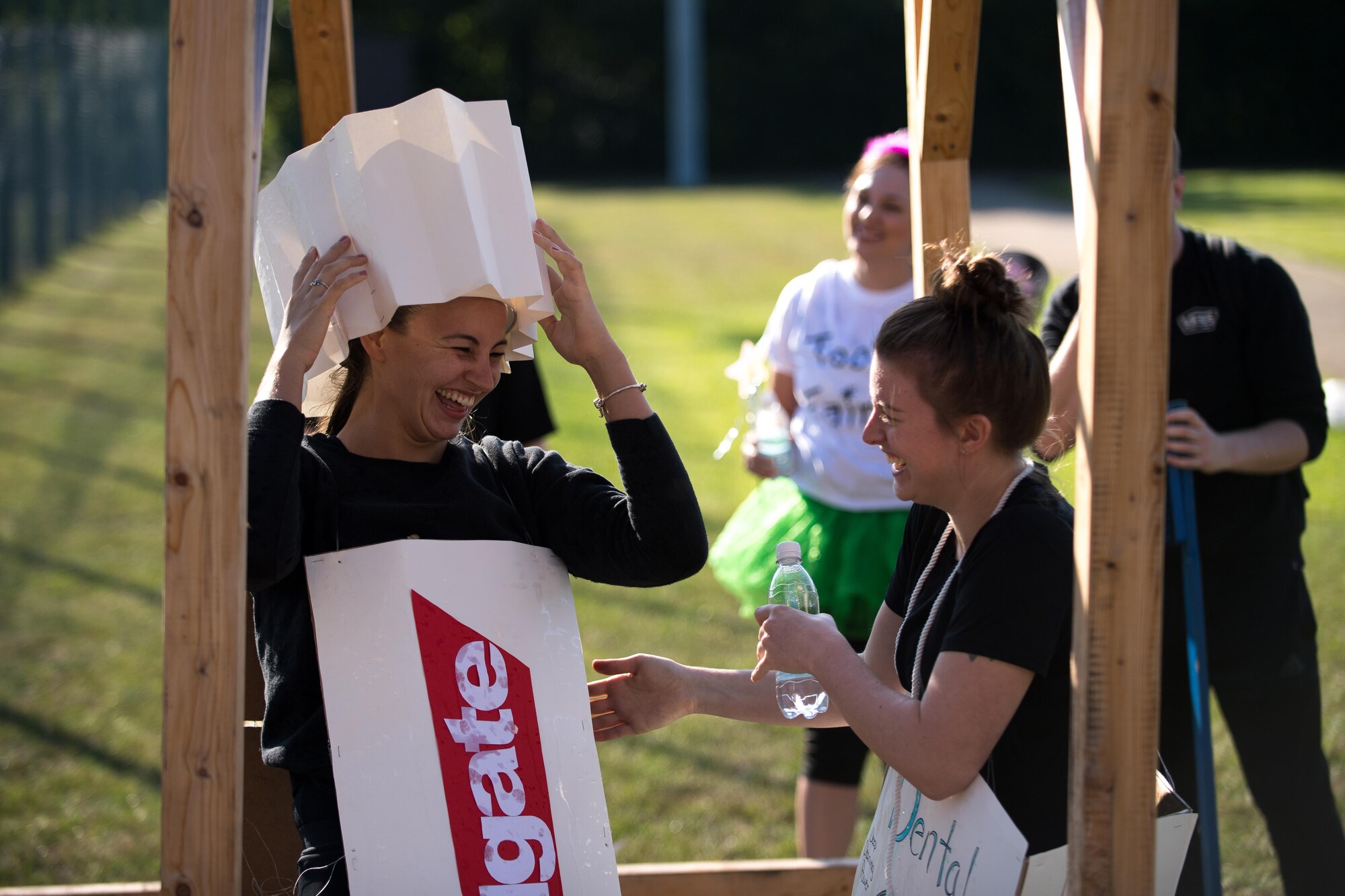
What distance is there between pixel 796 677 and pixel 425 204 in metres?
1.19

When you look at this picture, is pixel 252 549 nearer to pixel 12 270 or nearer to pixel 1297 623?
pixel 1297 623

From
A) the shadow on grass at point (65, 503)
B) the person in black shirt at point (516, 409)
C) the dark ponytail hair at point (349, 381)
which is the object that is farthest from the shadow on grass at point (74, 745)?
the dark ponytail hair at point (349, 381)

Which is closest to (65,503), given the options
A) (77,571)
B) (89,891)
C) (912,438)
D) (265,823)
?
(77,571)

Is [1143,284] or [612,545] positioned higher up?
[1143,284]

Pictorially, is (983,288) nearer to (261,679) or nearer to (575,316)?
(575,316)

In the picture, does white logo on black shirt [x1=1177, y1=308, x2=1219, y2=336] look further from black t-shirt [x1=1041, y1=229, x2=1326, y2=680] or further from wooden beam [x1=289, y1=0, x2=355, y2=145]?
wooden beam [x1=289, y1=0, x2=355, y2=145]

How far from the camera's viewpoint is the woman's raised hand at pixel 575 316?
95.6 inches

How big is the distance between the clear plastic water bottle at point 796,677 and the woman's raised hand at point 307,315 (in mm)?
893

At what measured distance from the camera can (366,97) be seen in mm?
21891

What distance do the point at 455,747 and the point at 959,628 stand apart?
875mm

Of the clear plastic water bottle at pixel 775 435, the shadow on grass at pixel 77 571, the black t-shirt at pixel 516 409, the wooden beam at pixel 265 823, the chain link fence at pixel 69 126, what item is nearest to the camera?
the wooden beam at pixel 265 823

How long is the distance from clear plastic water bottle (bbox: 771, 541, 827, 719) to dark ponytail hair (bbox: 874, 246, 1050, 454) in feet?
1.48

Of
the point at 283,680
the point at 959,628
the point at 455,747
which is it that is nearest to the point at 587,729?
the point at 455,747

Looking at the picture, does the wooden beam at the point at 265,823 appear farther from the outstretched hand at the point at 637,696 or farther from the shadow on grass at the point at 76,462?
the shadow on grass at the point at 76,462
